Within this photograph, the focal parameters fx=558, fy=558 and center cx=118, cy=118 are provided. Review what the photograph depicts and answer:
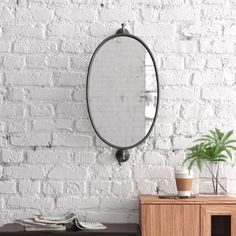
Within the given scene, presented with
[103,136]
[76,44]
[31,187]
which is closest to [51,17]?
[76,44]

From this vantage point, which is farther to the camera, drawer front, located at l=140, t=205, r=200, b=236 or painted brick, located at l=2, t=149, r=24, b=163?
painted brick, located at l=2, t=149, r=24, b=163

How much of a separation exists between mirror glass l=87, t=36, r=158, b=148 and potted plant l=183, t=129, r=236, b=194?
0.97ft

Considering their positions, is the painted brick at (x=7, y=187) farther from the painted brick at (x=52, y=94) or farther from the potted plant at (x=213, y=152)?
the potted plant at (x=213, y=152)

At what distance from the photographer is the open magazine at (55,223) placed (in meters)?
2.81

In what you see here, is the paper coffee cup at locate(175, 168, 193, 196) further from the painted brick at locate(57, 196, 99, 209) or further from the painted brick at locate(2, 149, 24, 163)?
the painted brick at locate(2, 149, 24, 163)

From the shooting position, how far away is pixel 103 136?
3.05 meters

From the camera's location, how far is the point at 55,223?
9.29 feet

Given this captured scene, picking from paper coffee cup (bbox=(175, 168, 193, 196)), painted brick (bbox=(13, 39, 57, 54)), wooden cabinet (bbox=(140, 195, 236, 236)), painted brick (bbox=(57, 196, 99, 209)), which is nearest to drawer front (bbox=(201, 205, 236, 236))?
wooden cabinet (bbox=(140, 195, 236, 236))

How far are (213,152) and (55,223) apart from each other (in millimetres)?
918

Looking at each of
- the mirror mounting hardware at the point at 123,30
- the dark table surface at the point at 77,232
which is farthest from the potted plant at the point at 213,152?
the mirror mounting hardware at the point at 123,30

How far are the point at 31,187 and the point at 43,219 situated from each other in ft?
1.05

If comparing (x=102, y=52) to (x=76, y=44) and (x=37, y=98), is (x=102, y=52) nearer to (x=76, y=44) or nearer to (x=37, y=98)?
(x=76, y=44)

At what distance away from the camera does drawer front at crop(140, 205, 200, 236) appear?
Answer: 2770 millimetres

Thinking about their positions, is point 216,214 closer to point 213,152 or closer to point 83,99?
point 213,152
